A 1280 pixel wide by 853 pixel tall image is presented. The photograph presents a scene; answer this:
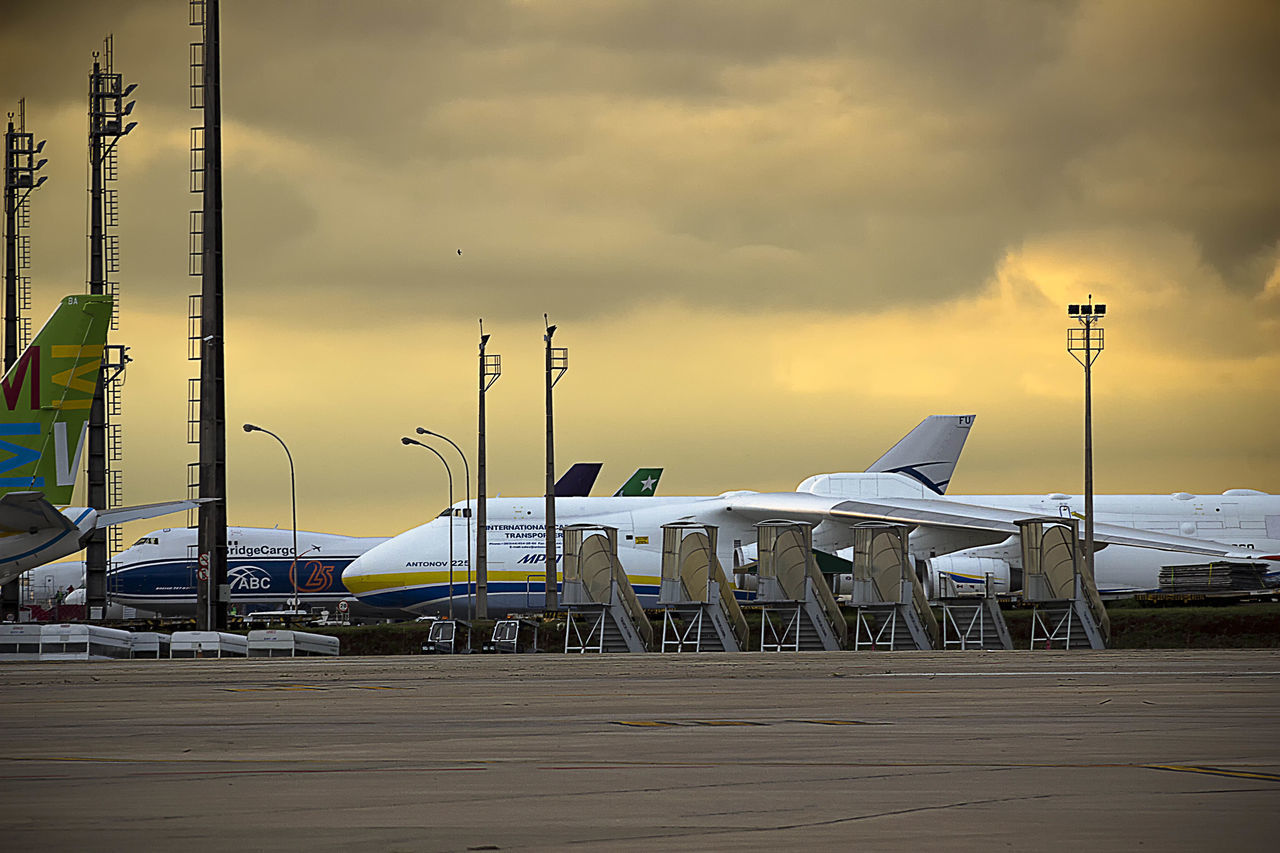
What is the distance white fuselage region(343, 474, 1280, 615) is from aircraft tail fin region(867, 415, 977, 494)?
6.17 m

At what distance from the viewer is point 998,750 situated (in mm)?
7750

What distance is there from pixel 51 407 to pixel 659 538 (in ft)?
118

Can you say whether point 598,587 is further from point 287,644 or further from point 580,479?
point 580,479

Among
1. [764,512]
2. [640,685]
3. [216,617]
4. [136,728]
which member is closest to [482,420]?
[764,512]

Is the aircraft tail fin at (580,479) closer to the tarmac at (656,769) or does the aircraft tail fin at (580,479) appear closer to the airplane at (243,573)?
the airplane at (243,573)

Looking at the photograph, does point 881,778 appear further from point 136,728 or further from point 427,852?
point 136,728

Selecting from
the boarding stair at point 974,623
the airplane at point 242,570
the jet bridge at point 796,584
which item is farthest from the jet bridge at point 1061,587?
the airplane at point 242,570

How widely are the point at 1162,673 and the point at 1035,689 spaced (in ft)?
12.2

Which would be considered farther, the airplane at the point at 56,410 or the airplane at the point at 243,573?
the airplane at the point at 243,573

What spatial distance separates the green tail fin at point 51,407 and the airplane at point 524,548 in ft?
106

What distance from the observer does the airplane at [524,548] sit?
6125 centimetres

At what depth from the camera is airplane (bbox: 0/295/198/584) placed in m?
28.2

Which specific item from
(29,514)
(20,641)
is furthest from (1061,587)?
(29,514)

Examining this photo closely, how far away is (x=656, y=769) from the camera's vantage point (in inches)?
274
